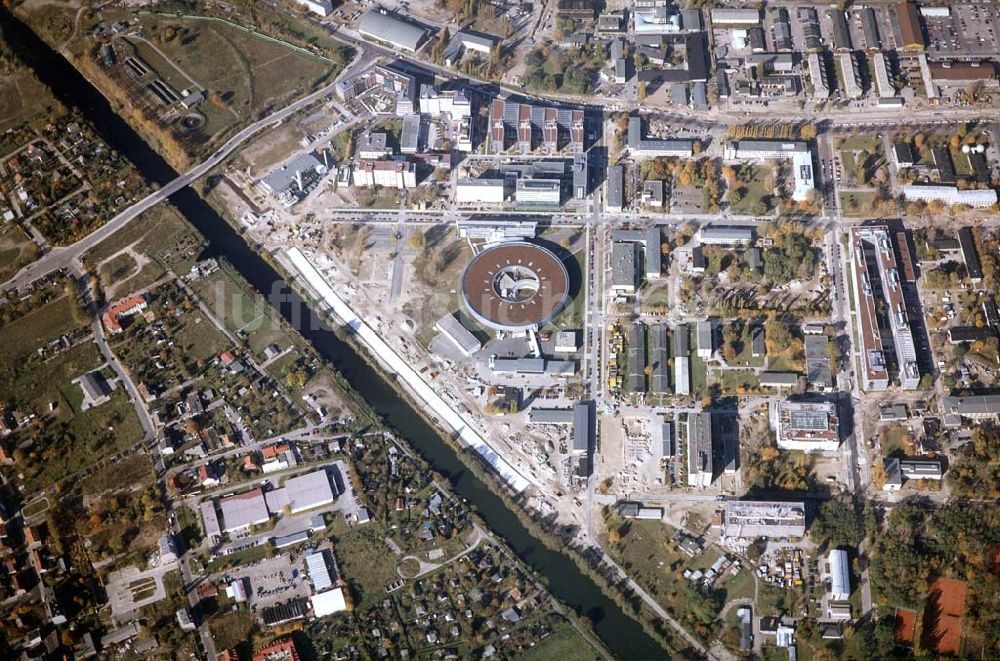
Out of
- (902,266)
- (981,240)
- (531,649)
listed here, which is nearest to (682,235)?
(902,266)

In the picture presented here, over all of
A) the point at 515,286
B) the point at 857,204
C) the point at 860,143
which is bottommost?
the point at 515,286

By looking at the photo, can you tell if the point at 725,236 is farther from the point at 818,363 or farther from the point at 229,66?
the point at 229,66

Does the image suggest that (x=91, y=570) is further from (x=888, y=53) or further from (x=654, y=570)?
(x=888, y=53)

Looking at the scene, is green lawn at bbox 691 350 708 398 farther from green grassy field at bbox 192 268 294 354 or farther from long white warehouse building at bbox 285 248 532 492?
green grassy field at bbox 192 268 294 354

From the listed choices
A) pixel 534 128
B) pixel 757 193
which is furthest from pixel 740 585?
pixel 534 128

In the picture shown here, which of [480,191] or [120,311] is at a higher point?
[480,191]

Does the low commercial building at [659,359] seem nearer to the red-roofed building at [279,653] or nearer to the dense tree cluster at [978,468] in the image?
the dense tree cluster at [978,468]

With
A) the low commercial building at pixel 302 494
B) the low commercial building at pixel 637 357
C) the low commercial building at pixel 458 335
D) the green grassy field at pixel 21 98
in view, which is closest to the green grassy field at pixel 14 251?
the green grassy field at pixel 21 98
